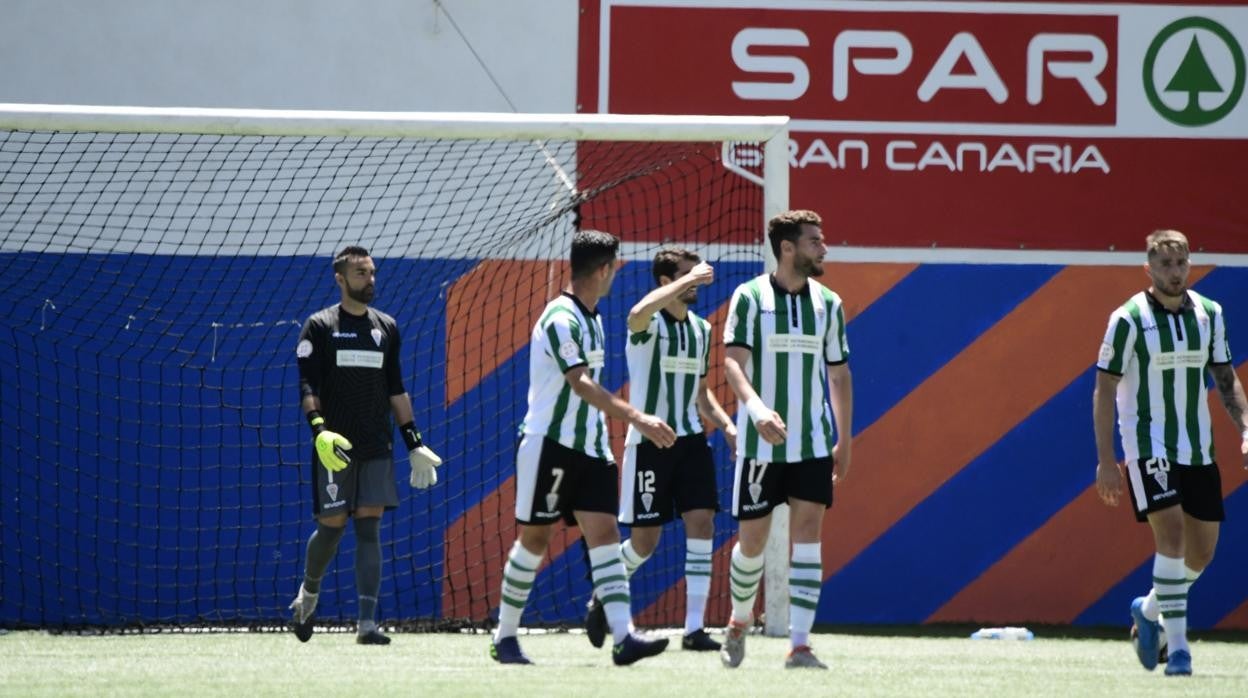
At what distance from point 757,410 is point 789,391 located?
1.84 feet

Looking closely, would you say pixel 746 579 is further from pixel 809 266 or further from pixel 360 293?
pixel 360 293

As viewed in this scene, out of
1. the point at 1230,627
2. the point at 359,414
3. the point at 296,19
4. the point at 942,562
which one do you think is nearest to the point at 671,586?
the point at 942,562

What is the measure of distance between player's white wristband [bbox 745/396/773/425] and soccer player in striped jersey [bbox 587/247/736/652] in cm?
145

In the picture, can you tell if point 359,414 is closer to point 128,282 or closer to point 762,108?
point 128,282

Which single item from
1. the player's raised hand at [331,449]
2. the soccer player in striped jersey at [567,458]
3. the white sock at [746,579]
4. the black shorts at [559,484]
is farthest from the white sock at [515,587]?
the player's raised hand at [331,449]

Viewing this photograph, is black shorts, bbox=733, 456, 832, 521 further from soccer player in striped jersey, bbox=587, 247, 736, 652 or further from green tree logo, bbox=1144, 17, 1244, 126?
green tree logo, bbox=1144, 17, 1244, 126

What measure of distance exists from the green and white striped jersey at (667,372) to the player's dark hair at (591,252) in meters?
1.21

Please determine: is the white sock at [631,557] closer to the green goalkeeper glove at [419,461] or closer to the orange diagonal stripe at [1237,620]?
the green goalkeeper glove at [419,461]

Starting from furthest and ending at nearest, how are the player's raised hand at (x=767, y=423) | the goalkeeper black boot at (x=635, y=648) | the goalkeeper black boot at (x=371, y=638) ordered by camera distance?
the goalkeeper black boot at (x=371, y=638) < the goalkeeper black boot at (x=635, y=648) < the player's raised hand at (x=767, y=423)

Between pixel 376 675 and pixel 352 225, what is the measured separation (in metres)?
4.43

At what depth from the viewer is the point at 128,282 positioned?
1062 centimetres

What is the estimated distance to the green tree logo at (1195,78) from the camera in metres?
11.1

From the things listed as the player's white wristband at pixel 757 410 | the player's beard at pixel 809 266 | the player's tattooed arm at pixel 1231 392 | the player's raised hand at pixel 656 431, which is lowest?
the player's raised hand at pixel 656 431

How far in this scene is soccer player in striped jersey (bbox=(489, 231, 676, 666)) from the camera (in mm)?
7297
